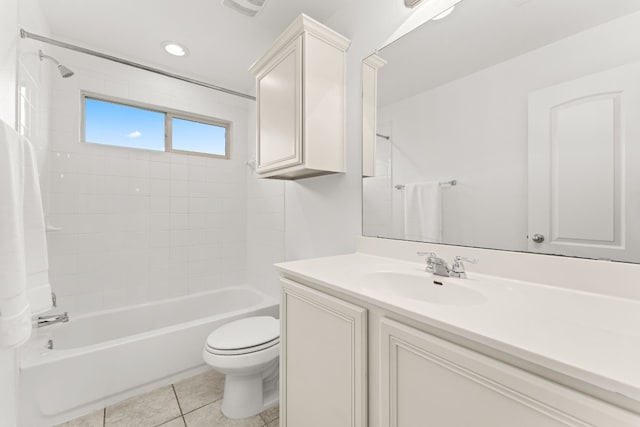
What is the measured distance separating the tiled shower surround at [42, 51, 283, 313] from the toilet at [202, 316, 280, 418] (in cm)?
91

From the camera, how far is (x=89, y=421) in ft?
4.66

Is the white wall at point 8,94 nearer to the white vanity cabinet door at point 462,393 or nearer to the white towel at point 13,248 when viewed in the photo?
the white towel at point 13,248

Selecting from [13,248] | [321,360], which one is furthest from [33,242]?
[321,360]

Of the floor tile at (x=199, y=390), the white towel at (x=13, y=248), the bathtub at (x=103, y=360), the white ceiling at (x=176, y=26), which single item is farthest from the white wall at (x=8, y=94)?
the floor tile at (x=199, y=390)

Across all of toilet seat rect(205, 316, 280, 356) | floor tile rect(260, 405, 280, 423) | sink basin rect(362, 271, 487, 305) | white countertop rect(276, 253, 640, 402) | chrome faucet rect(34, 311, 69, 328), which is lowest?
floor tile rect(260, 405, 280, 423)

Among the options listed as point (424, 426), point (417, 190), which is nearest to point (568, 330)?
point (424, 426)

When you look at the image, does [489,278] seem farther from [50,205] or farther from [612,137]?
[50,205]

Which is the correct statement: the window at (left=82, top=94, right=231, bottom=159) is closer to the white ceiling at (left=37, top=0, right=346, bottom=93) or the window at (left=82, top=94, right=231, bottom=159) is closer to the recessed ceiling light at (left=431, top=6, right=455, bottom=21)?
the white ceiling at (left=37, top=0, right=346, bottom=93)

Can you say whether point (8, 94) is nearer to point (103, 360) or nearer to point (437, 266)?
point (103, 360)

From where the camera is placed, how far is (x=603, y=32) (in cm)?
79

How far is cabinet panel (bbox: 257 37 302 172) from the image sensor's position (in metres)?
1.37

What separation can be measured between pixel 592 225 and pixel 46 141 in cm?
296

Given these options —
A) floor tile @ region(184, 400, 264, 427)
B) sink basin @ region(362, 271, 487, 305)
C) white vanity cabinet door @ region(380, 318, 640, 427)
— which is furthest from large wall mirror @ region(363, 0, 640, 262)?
floor tile @ region(184, 400, 264, 427)

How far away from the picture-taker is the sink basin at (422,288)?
0.90 m
